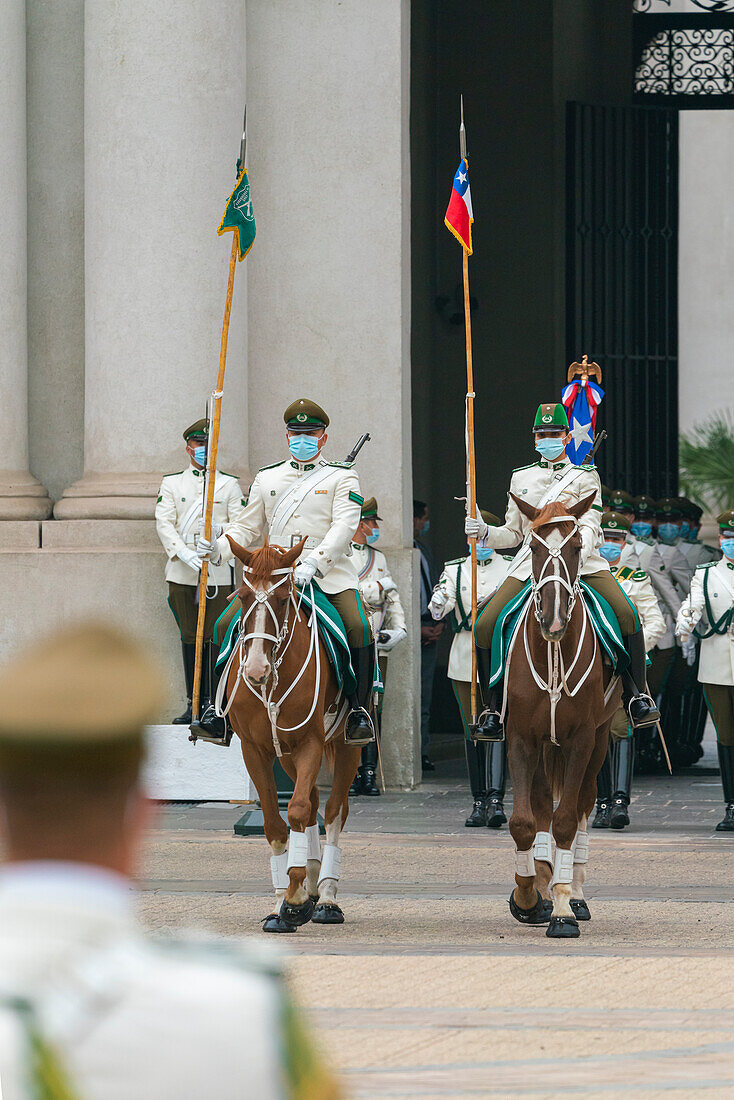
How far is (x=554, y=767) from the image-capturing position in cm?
938

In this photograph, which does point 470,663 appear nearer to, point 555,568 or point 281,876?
point 555,568

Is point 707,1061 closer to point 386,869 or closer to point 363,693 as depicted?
point 363,693

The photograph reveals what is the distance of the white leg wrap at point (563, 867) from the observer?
8.81 m

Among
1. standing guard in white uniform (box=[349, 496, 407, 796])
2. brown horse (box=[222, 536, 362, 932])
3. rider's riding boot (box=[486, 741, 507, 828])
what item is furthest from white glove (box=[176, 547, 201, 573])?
brown horse (box=[222, 536, 362, 932])

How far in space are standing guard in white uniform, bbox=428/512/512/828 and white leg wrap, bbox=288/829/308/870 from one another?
137 inches

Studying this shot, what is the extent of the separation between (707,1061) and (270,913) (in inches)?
143

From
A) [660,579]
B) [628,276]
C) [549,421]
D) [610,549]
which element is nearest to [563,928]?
[549,421]

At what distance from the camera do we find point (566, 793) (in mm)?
9031

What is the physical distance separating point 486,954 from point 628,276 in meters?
11.7

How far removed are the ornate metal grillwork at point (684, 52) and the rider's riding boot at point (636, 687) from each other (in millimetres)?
10396

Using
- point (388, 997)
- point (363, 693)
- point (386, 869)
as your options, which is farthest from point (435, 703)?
point (388, 997)

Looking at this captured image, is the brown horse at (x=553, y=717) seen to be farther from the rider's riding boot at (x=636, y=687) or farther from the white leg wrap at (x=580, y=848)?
the rider's riding boot at (x=636, y=687)

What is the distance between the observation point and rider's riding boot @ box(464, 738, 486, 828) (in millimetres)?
12867

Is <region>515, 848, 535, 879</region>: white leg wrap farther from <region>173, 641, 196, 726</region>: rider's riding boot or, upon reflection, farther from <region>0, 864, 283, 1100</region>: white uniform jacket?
<region>0, 864, 283, 1100</region>: white uniform jacket
